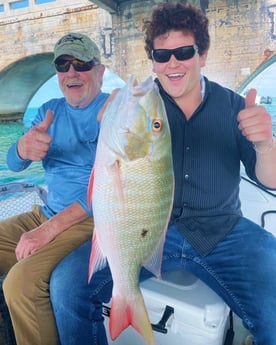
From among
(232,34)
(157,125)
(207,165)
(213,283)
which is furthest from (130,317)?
(232,34)

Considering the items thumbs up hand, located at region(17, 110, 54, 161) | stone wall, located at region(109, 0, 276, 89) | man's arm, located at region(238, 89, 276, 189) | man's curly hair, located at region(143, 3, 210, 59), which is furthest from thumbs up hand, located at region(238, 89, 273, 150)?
stone wall, located at region(109, 0, 276, 89)

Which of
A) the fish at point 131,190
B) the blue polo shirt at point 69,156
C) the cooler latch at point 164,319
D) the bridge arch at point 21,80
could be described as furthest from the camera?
the bridge arch at point 21,80

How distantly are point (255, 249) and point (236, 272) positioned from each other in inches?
5.6

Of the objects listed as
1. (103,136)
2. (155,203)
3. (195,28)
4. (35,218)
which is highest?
(195,28)

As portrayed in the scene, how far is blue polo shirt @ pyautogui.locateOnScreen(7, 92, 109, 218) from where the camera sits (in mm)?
2049

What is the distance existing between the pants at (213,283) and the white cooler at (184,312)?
0.19ft

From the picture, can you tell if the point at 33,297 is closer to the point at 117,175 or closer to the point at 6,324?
the point at 6,324

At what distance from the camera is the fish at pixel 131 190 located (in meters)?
1.08

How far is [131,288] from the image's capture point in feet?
4.06

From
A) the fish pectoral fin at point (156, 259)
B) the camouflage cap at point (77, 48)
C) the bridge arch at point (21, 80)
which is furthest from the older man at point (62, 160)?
the bridge arch at point (21, 80)

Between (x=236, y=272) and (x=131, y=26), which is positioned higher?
(x=131, y=26)

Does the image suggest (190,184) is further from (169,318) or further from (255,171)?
(169,318)

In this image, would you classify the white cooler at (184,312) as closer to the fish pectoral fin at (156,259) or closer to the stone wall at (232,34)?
the fish pectoral fin at (156,259)

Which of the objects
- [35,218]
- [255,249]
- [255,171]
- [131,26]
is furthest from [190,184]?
[131,26]
